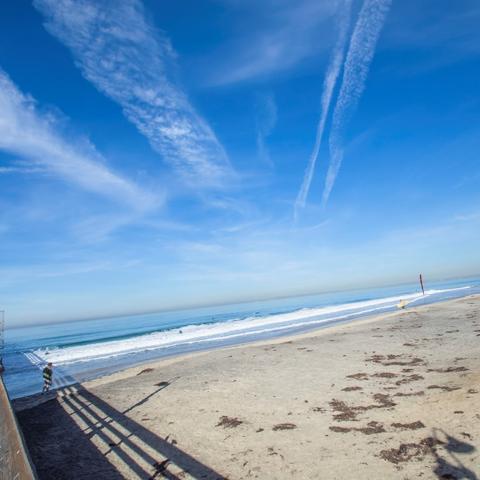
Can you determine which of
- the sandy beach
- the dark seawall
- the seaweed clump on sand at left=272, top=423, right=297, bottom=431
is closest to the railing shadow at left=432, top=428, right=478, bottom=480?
the sandy beach

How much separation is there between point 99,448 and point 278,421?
460 cm

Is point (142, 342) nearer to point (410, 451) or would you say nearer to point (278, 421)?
point (278, 421)

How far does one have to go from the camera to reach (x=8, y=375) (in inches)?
1121

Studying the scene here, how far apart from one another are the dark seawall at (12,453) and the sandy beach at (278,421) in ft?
5.32

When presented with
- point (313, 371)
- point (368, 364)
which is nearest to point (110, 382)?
point (313, 371)

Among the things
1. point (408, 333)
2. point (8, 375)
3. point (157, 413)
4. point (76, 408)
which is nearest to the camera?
point (157, 413)

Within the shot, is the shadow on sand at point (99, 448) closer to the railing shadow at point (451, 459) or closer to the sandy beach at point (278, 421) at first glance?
Answer: the sandy beach at point (278, 421)

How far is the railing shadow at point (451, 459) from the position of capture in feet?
20.2

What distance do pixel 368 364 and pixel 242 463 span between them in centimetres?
948

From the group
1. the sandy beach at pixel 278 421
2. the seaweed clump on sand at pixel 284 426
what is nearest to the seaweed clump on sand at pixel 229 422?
the sandy beach at pixel 278 421

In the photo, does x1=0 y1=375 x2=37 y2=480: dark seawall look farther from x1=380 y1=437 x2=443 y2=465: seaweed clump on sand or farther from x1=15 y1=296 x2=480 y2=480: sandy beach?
x1=380 y1=437 x2=443 y2=465: seaweed clump on sand

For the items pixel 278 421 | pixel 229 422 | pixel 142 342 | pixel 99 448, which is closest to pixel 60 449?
pixel 99 448

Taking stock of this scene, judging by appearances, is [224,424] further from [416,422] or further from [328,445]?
[416,422]

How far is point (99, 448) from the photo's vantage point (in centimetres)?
914
